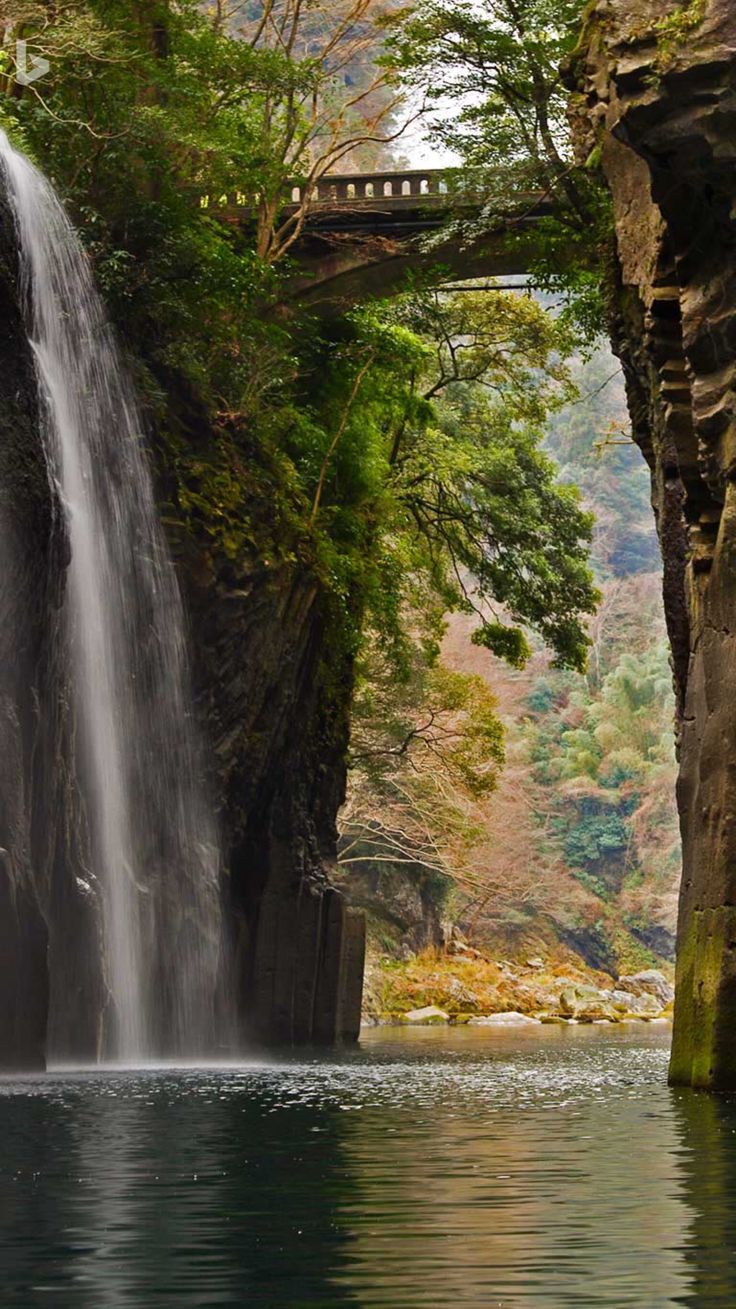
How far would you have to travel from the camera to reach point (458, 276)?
1310 inches

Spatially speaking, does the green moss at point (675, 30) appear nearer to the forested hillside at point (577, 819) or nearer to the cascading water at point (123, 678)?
the cascading water at point (123, 678)

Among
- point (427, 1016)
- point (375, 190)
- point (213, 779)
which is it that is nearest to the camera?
point (213, 779)

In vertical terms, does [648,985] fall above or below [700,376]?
below

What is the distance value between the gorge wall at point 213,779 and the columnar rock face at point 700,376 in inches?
266

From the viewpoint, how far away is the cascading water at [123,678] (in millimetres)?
22625

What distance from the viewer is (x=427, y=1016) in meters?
47.1

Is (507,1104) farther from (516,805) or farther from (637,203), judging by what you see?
(516,805)

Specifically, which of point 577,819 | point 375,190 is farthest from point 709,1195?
point 577,819

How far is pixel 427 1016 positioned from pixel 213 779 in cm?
2257

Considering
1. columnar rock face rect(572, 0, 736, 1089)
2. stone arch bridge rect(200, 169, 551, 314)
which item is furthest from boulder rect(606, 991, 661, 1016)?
columnar rock face rect(572, 0, 736, 1089)

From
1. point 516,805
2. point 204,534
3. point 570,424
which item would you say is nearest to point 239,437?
point 204,534

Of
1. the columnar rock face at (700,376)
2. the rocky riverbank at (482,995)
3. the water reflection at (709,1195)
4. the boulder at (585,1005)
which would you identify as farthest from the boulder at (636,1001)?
the water reflection at (709,1195)

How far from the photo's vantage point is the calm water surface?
549 centimetres

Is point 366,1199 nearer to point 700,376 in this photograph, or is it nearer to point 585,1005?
point 700,376
